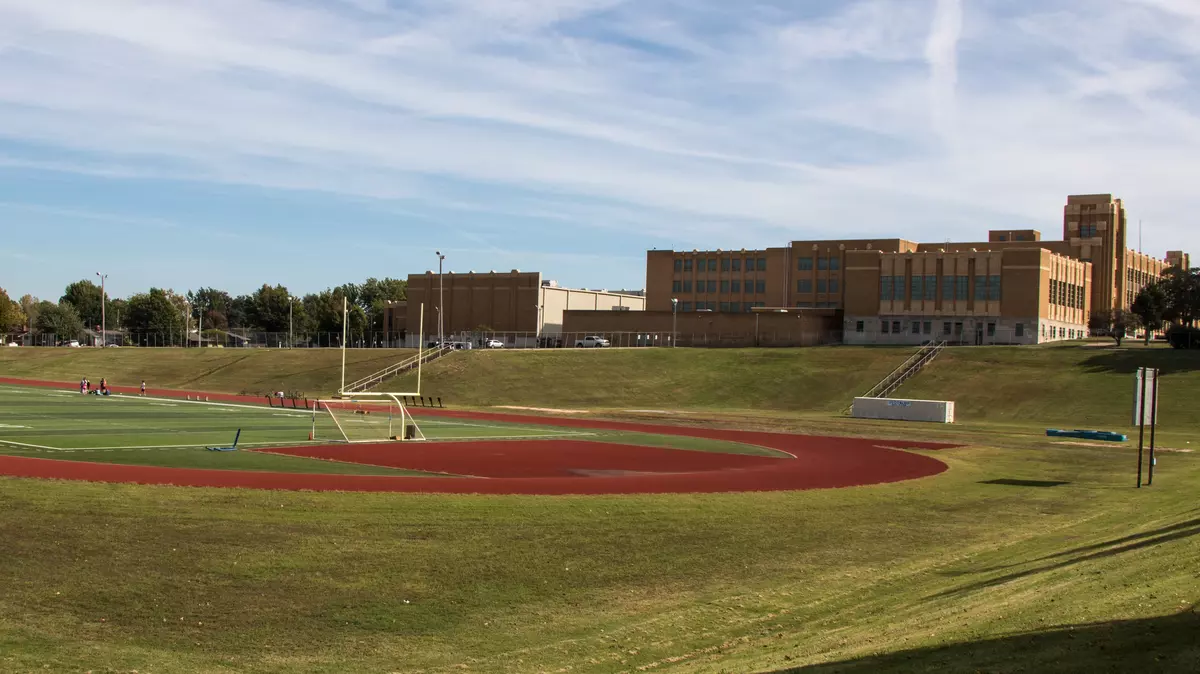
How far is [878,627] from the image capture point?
1360cm

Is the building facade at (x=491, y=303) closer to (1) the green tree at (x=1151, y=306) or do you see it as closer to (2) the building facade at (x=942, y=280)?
(2) the building facade at (x=942, y=280)

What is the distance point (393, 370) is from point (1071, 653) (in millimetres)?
87845

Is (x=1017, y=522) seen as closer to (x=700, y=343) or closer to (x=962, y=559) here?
(x=962, y=559)

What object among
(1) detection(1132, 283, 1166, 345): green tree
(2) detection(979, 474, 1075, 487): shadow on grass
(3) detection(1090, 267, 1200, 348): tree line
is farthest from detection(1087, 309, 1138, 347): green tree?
(2) detection(979, 474, 1075, 487): shadow on grass

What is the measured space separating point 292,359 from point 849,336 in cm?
5675

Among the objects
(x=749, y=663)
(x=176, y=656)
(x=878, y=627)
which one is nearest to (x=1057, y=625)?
(x=878, y=627)

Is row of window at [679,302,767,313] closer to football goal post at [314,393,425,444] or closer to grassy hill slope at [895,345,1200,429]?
grassy hill slope at [895,345,1200,429]

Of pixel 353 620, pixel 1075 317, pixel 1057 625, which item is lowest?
pixel 353 620

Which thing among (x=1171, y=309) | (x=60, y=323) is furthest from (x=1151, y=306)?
(x=60, y=323)

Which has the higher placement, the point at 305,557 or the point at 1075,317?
the point at 1075,317

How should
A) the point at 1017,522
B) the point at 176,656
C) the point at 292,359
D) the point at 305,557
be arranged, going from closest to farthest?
the point at 176,656
the point at 305,557
the point at 1017,522
the point at 292,359

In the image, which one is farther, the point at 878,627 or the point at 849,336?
the point at 849,336

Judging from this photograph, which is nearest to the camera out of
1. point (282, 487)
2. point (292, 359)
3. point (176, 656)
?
point (176, 656)

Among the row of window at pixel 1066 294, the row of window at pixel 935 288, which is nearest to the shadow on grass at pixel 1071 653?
the row of window at pixel 935 288
